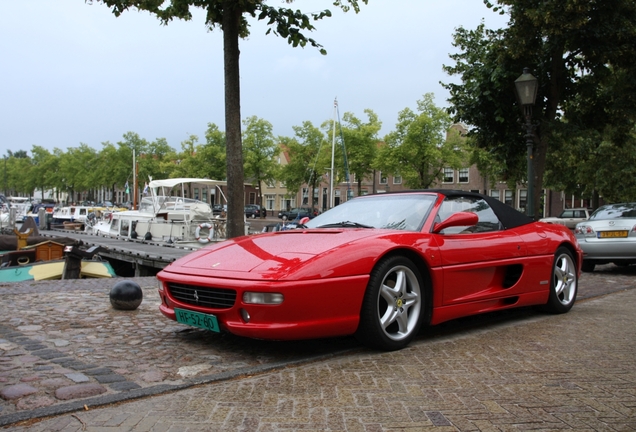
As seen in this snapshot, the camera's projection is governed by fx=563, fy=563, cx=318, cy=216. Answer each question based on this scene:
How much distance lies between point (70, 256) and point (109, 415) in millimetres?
9901

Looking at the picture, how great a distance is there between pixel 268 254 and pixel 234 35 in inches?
214

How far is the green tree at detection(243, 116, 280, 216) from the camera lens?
54.3m

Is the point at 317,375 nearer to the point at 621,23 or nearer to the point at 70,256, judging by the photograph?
the point at 70,256

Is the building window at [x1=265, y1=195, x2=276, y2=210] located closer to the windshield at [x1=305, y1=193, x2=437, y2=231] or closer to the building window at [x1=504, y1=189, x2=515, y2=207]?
the building window at [x1=504, y1=189, x2=515, y2=207]

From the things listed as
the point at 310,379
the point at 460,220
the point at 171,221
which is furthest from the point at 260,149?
the point at 310,379

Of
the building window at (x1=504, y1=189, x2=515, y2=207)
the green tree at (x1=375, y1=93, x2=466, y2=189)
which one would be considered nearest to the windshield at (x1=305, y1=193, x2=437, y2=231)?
the green tree at (x1=375, y1=93, x2=466, y2=189)

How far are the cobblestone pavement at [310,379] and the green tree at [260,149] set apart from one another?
4923 centimetres

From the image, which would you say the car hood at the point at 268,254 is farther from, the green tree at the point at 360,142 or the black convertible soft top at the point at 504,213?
the green tree at the point at 360,142

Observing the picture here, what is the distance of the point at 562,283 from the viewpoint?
6.03 meters

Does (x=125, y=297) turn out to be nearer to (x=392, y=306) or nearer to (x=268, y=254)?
(x=268, y=254)

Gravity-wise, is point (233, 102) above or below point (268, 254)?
above

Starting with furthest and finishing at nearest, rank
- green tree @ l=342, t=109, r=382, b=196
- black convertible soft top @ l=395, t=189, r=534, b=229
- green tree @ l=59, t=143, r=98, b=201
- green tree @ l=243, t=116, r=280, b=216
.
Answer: green tree @ l=59, t=143, r=98, b=201 < green tree @ l=243, t=116, r=280, b=216 < green tree @ l=342, t=109, r=382, b=196 < black convertible soft top @ l=395, t=189, r=534, b=229

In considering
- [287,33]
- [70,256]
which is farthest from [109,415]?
[70,256]

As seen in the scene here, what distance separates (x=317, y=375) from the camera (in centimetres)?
360
